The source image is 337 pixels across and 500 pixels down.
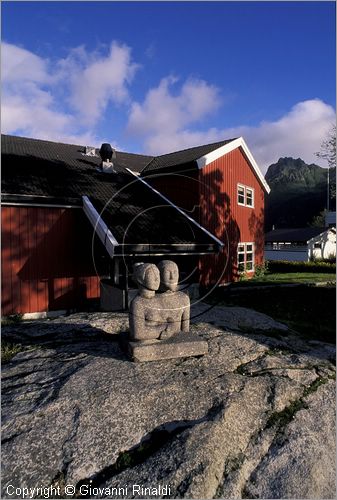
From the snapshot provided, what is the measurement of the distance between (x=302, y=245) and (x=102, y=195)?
93.6ft

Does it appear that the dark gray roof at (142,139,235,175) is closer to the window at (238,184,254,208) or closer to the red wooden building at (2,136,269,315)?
the red wooden building at (2,136,269,315)

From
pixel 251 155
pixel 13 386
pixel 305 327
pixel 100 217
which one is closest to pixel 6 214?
pixel 100 217

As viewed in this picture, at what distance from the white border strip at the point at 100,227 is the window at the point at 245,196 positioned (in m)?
10.3

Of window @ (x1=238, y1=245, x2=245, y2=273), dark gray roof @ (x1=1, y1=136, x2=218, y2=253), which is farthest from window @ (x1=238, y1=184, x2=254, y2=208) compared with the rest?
dark gray roof @ (x1=1, y1=136, x2=218, y2=253)

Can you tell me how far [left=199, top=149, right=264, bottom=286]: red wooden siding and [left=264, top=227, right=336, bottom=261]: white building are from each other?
16.7 m

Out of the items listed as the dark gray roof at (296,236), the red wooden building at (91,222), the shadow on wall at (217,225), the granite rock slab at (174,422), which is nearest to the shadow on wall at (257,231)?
the shadow on wall at (217,225)

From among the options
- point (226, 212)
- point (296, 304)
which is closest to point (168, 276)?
point (296, 304)

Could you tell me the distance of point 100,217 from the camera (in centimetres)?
1070

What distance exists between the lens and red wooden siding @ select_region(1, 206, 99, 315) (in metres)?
10.4

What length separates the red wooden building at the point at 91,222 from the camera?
10.5m

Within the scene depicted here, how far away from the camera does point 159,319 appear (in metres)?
6.45

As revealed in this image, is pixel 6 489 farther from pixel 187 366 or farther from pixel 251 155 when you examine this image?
pixel 251 155

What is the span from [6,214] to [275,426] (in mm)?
9509

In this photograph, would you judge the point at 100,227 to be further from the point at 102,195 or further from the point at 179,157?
the point at 179,157
